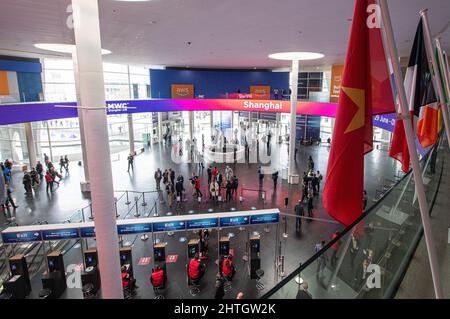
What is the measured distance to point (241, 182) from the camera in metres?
18.1

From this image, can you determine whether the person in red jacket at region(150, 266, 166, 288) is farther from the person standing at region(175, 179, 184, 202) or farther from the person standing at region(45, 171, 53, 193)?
the person standing at region(45, 171, 53, 193)

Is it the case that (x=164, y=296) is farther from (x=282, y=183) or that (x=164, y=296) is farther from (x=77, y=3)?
(x=282, y=183)

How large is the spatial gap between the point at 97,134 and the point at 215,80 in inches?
952

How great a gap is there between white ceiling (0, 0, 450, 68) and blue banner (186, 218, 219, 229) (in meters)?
6.03

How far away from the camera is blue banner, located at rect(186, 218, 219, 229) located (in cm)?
915

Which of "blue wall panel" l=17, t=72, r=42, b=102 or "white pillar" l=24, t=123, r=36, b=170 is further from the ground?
"blue wall panel" l=17, t=72, r=42, b=102

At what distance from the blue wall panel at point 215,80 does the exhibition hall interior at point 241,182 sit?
3.73 metres

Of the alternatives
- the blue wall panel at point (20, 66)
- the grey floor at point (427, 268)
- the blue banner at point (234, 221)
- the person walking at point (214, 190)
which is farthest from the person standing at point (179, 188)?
the blue wall panel at point (20, 66)

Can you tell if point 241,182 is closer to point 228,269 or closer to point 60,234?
point 228,269

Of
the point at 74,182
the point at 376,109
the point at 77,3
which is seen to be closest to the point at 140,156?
the point at 74,182

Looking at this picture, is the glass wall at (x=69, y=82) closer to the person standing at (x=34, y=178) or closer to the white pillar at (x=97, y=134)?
the person standing at (x=34, y=178)

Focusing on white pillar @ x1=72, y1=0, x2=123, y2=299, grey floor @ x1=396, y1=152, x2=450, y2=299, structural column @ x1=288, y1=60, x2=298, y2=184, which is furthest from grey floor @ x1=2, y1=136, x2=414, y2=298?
grey floor @ x1=396, y1=152, x2=450, y2=299

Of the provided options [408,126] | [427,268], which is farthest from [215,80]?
[408,126]

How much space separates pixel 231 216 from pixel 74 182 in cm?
1377
